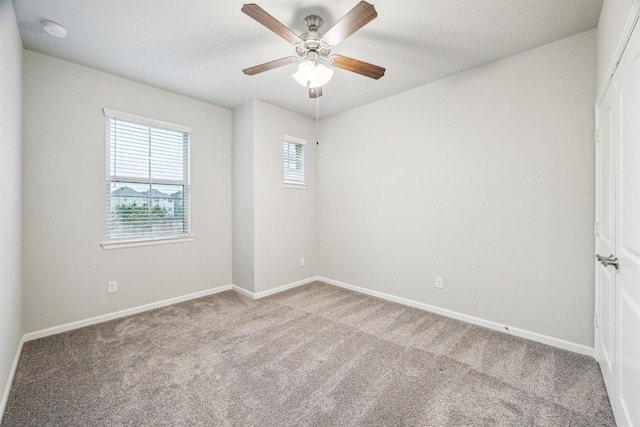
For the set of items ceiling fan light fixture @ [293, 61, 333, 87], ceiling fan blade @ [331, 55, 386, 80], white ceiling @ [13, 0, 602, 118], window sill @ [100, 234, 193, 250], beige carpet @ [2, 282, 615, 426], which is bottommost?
beige carpet @ [2, 282, 615, 426]

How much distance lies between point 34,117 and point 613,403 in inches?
193

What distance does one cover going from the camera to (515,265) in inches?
102

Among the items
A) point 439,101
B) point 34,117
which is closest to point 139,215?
point 34,117

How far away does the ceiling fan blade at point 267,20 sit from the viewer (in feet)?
5.14

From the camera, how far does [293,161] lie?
427cm

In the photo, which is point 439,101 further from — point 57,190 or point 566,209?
point 57,190

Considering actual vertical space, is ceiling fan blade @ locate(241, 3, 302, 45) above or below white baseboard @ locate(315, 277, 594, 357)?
above

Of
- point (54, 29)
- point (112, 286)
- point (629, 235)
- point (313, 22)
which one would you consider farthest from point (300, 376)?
point (54, 29)

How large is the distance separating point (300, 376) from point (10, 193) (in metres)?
2.48

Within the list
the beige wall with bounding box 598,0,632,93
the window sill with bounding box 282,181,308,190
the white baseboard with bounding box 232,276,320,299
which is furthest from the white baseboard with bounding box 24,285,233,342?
the beige wall with bounding box 598,0,632,93

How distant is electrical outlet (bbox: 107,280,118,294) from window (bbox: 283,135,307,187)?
2.37 metres

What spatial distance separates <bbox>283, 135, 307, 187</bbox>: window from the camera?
4141mm

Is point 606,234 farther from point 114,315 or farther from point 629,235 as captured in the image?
point 114,315

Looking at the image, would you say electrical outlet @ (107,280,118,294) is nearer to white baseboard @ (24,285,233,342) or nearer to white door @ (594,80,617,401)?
white baseboard @ (24,285,233,342)
